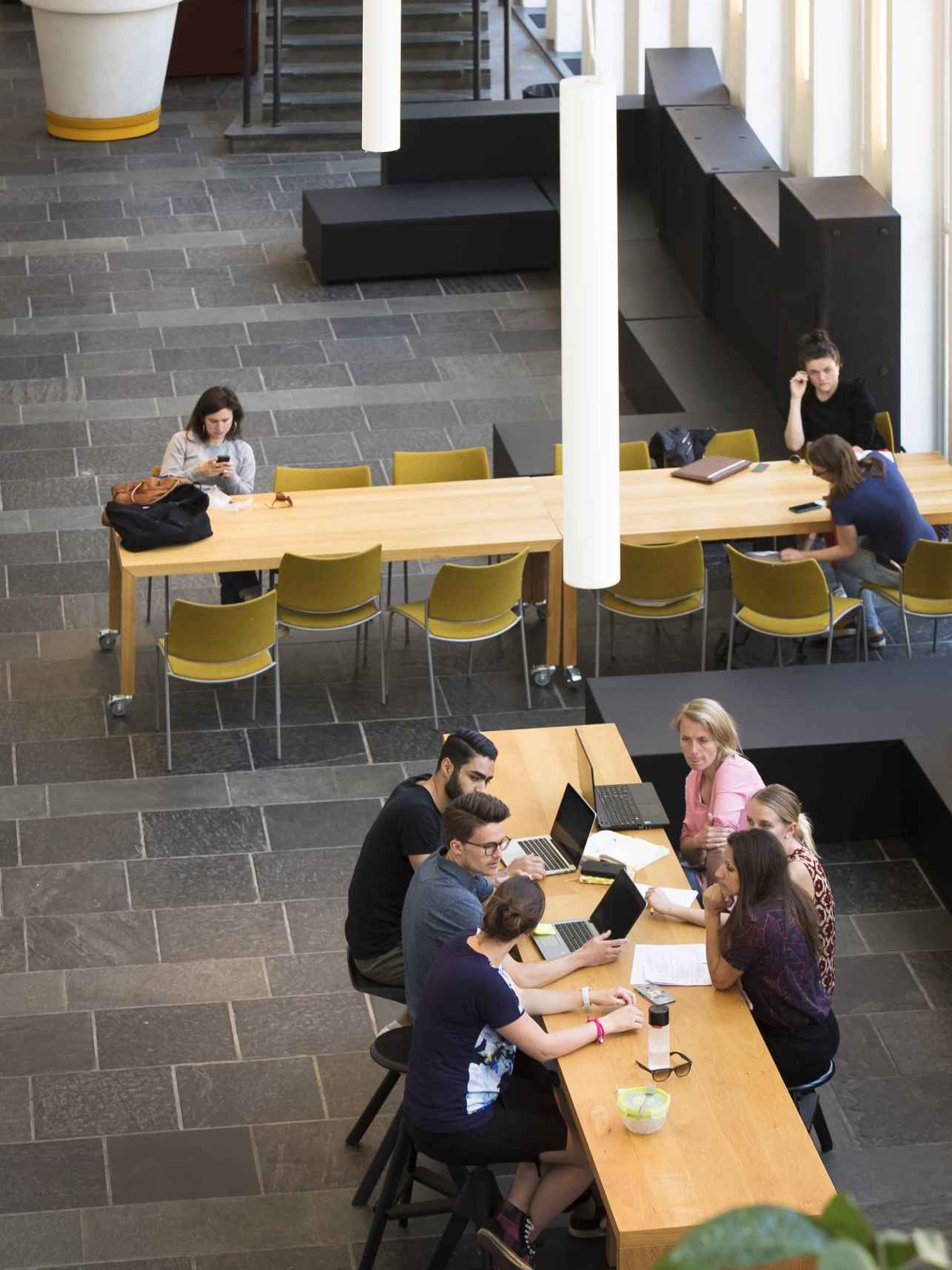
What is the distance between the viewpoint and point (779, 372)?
10.5m

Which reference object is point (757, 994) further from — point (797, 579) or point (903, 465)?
point (903, 465)

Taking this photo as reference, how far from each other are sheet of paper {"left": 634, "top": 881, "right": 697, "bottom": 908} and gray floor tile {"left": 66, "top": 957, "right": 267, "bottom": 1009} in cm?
162

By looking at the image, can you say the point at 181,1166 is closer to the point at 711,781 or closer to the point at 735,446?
the point at 711,781

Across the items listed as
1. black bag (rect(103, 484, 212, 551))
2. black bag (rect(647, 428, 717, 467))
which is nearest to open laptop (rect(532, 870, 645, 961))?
black bag (rect(103, 484, 212, 551))

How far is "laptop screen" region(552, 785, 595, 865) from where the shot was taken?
5473 millimetres

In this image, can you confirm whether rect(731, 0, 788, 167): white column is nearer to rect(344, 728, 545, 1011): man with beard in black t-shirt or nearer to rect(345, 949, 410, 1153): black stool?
rect(344, 728, 545, 1011): man with beard in black t-shirt

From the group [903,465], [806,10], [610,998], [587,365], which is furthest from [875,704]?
[806,10]

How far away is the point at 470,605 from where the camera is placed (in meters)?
8.05

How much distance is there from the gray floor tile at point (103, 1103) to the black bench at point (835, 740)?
2140 mm

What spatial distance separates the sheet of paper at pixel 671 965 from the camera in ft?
15.8

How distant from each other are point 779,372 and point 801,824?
19.5ft

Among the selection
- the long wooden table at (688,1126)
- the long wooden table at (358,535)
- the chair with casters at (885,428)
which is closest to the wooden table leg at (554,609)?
the long wooden table at (358,535)

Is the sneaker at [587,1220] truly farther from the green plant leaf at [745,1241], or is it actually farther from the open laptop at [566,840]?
the green plant leaf at [745,1241]

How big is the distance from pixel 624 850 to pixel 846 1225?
4.66 meters
